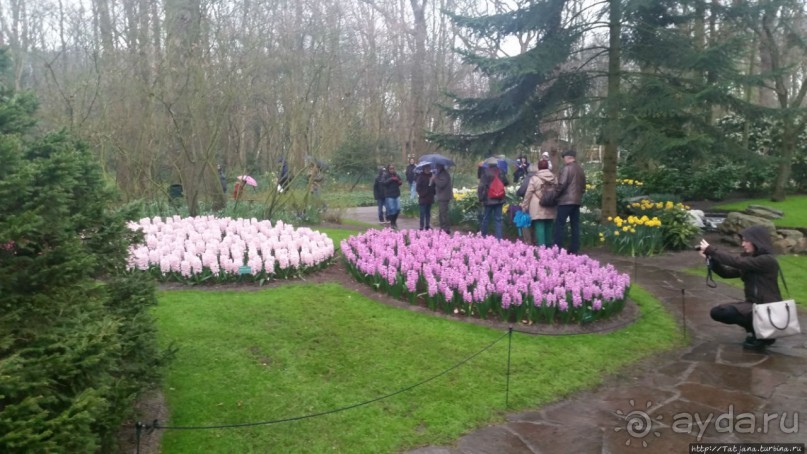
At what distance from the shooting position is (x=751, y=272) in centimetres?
552

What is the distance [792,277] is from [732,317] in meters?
4.41

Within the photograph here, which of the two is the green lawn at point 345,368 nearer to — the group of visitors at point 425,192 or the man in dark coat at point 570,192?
the man in dark coat at point 570,192

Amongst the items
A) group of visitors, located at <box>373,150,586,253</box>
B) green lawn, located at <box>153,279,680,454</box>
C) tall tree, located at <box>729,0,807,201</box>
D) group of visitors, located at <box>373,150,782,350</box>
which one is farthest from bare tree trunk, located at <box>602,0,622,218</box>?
green lawn, located at <box>153,279,680,454</box>

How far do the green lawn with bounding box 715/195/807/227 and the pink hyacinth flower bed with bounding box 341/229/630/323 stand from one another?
6.96 m

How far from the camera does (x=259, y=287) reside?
7219 mm

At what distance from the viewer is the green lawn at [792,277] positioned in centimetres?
800

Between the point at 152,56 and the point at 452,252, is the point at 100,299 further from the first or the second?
the point at 152,56

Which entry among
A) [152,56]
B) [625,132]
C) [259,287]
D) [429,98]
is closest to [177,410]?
[259,287]

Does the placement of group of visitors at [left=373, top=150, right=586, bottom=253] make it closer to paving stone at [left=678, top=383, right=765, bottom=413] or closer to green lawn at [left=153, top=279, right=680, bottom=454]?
green lawn at [left=153, top=279, right=680, bottom=454]

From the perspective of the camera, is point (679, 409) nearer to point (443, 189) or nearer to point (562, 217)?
point (562, 217)

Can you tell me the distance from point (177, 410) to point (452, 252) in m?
4.44

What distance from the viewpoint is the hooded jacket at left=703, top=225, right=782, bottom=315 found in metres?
5.43

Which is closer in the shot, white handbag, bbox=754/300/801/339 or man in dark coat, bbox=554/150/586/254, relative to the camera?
white handbag, bbox=754/300/801/339

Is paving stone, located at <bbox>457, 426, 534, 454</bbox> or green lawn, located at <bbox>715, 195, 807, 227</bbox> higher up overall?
green lawn, located at <bbox>715, 195, 807, 227</bbox>
